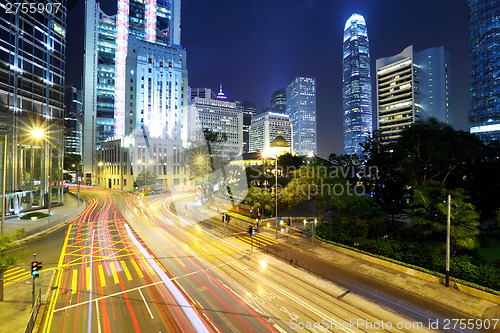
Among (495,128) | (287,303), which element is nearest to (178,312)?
(287,303)

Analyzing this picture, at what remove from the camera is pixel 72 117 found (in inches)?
6344

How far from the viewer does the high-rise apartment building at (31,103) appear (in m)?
35.7

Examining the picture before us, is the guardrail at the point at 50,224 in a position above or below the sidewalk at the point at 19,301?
above

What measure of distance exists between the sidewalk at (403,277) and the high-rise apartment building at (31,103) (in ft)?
120

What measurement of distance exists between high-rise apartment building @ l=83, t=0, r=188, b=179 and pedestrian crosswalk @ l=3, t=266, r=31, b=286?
9190cm

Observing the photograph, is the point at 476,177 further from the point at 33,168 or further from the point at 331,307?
the point at 33,168

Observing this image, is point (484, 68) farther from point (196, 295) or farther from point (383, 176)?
point (196, 295)

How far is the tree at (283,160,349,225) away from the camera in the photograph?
2877cm

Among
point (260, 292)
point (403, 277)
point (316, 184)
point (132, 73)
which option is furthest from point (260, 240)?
point (132, 73)

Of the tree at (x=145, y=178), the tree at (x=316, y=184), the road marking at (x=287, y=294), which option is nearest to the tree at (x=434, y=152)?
the tree at (x=316, y=184)

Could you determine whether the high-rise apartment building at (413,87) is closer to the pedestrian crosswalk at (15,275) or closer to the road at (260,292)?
the road at (260,292)

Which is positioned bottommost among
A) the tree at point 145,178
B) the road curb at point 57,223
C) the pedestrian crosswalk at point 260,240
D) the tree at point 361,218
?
the pedestrian crosswalk at point 260,240

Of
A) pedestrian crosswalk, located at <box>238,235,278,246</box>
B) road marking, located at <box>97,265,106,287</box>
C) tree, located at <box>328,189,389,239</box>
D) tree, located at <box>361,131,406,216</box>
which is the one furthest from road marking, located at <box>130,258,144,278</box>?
tree, located at <box>361,131,406,216</box>

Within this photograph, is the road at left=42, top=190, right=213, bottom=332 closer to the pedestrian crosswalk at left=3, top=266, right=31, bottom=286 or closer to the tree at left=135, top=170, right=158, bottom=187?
the pedestrian crosswalk at left=3, top=266, right=31, bottom=286
